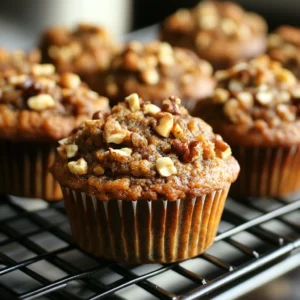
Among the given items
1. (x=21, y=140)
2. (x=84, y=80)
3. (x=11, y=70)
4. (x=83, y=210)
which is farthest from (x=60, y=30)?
(x=83, y=210)

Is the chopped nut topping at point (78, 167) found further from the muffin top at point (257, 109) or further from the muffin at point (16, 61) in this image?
the muffin at point (16, 61)

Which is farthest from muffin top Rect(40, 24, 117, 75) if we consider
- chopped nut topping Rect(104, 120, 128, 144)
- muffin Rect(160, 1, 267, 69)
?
chopped nut topping Rect(104, 120, 128, 144)

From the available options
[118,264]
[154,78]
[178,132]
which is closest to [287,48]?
[154,78]

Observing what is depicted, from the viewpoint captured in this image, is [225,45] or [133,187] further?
[225,45]

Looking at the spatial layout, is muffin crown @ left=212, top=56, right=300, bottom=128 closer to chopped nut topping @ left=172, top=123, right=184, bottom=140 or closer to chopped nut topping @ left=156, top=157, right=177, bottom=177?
chopped nut topping @ left=172, top=123, right=184, bottom=140

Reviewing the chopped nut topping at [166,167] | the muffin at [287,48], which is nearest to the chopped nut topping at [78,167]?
the chopped nut topping at [166,167]

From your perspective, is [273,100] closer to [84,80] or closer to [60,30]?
[84,80]
